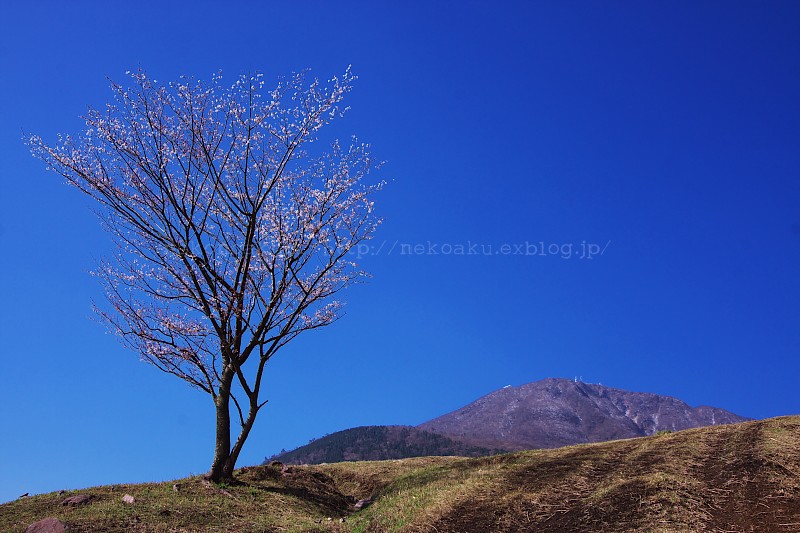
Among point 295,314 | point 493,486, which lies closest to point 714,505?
point 493,486

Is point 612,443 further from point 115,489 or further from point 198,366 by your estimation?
point 115,489

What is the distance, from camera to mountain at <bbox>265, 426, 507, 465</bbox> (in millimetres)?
115062

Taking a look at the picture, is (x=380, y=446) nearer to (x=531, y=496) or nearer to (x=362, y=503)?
(x=362, y=503)

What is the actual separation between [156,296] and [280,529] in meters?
10.3

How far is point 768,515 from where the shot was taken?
12055mm

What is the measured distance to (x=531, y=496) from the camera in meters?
15.3

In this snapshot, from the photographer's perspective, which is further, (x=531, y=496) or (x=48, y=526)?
(x=531, y=496)

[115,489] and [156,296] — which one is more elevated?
[156,296]

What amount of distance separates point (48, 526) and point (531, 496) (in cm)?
1272

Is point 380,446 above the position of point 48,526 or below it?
Result: above

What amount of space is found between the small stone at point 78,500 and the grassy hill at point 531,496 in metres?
0.23

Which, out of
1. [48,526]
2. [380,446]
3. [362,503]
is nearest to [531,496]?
[362,503]

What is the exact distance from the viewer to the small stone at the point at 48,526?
14.5 meters

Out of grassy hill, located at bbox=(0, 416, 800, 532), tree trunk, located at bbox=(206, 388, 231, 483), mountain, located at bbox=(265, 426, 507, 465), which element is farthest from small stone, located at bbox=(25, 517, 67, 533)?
mountain, located at bbox=(265, 426, 507, 465)
